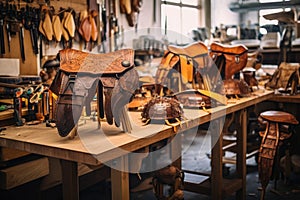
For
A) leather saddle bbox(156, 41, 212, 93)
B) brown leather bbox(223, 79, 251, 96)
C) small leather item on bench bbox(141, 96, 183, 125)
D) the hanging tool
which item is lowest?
small leather item on bench bbox(141, 96, 183, 125)

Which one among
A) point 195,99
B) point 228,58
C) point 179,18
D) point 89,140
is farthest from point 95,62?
point 179,18

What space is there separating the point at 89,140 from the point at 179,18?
6.61 metres

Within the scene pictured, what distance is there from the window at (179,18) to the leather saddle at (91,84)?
5307 millimetres

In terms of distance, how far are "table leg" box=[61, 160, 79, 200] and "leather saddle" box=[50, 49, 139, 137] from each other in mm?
369

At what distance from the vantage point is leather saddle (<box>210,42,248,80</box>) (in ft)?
11.2

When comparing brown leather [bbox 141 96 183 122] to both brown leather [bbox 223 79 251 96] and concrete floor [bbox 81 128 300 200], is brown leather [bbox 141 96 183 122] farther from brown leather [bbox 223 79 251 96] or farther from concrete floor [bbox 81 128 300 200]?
concrete floor [bbox 81 128 300 200]

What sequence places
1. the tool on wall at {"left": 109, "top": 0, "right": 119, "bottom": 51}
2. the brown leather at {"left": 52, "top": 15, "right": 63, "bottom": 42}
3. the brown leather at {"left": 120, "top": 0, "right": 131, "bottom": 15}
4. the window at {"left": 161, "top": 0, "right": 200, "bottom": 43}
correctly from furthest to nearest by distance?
the window at {"left": 161, "top": 0, "right": 200, "bottom": 43}, the brown leather at {"left": 120, "top": 0, "right": 131, "bottom": 15}, the tool on wall at {"left": 109, "top": 0, "right": 119, "bottom": 51}, the brown leather at {"left": 52, "top": 15, "right": 63, "bottom": 42}


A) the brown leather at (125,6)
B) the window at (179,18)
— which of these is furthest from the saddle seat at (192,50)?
the window at (179,18)

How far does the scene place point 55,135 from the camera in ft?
7.02

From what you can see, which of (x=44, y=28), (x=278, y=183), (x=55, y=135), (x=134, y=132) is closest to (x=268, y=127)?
(x=278, y=183)

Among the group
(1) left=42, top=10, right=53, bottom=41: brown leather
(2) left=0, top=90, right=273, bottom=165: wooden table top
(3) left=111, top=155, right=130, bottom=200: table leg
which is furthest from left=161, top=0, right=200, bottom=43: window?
(3) left=111, top=155, right=130, bottom=200: table leg

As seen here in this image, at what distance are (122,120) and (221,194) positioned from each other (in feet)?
4.67

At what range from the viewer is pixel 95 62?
2.17 metres

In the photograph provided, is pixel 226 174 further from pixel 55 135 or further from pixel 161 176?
pixel 55 135
